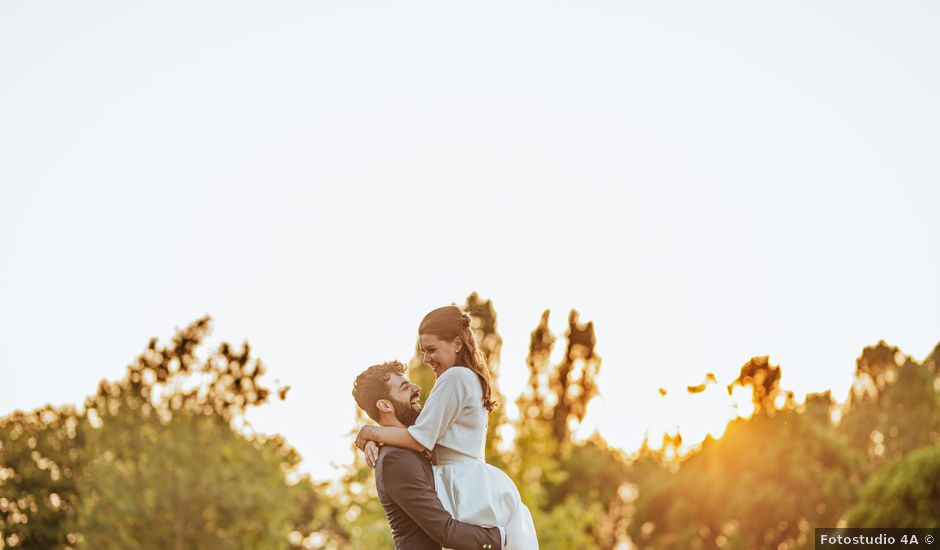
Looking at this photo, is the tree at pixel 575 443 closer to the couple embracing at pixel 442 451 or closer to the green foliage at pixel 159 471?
the green foliage at pixel 159 471

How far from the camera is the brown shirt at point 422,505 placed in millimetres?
7172

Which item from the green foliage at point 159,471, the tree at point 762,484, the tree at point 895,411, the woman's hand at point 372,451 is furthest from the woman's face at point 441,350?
the tree at point 895,411

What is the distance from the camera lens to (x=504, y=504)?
7.44 m

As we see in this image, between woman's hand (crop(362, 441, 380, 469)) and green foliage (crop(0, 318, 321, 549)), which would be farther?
green foliage (crop(0, 318, 321, 549))

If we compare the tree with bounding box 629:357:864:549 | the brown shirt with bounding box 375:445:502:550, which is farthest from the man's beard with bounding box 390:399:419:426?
the tree with bounding box 629:357:864:549

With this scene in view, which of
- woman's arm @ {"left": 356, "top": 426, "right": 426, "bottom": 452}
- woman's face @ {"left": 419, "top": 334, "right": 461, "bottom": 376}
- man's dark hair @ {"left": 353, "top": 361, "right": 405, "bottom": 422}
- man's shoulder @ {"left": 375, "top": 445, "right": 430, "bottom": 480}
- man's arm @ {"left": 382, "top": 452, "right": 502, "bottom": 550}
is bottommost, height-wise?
man's arm @ {"left": 382, "top": 452, "right": 502, "bottom": 550}

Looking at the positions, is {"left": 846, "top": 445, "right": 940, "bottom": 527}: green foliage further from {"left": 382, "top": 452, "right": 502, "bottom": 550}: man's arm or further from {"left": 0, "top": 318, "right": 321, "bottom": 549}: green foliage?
{"left": 382, "top": 452, "right": 502, "bottom": 550}: man's arm

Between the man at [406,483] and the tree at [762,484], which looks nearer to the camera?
the man at [406,483]

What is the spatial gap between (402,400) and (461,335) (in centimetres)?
53

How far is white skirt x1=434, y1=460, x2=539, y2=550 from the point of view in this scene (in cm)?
732

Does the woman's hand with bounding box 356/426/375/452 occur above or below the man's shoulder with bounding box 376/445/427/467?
above

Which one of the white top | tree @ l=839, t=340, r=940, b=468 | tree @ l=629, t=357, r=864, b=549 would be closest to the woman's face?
the white top

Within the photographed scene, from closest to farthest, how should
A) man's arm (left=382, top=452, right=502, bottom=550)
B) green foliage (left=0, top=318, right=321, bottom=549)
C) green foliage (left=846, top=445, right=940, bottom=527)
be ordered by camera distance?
man's arm (left=382, top=452, right=502, bottom=550) → green foliage (left=846, top=445, right=940, bottom=527) → green foliage (left=0, top=318, right=321, bottom=549)

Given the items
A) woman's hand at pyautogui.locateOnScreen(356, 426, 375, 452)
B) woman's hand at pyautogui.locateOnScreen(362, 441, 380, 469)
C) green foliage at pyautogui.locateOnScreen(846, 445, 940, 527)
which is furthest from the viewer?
green foliage at pyautogui.locateOnScreen(846, 445, 940, 527)
